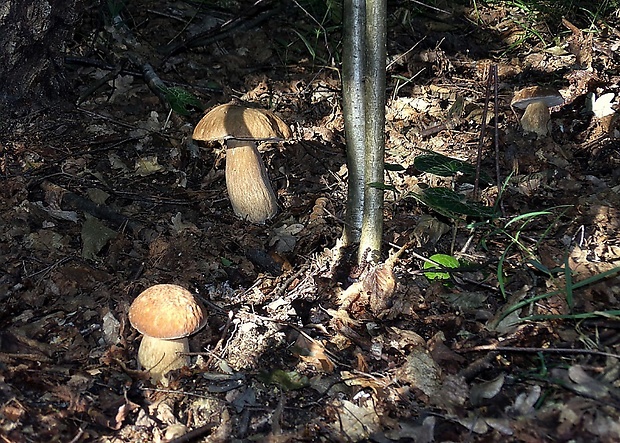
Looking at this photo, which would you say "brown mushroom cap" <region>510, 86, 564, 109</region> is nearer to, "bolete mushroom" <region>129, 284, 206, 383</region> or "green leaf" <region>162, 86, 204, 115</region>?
"green leaf" <region>162, 86, 204, 115</region>

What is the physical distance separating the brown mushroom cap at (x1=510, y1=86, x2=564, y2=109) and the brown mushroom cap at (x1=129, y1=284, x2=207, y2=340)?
12.2ft

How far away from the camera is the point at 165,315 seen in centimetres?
291

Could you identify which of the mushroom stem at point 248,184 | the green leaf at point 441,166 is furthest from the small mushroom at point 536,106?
the mushroom stem at point 248,184

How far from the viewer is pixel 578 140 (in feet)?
17.3

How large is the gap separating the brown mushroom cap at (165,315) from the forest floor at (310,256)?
0.79ft

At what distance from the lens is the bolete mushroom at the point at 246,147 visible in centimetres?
418

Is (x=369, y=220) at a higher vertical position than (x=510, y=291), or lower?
higher

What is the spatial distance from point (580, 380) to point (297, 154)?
123 inches

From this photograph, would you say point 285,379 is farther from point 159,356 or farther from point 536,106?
point 536,106

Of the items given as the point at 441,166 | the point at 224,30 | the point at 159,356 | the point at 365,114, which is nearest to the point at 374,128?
Answer: the point at 365,114

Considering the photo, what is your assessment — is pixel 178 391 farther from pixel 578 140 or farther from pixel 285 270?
pixel 578 140

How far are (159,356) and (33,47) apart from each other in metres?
3.18

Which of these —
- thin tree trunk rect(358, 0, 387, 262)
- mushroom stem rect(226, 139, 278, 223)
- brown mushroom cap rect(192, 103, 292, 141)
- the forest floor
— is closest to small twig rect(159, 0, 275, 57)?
the forest floor

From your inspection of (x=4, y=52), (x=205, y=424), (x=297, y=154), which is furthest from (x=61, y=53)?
(x=205, y=424)
